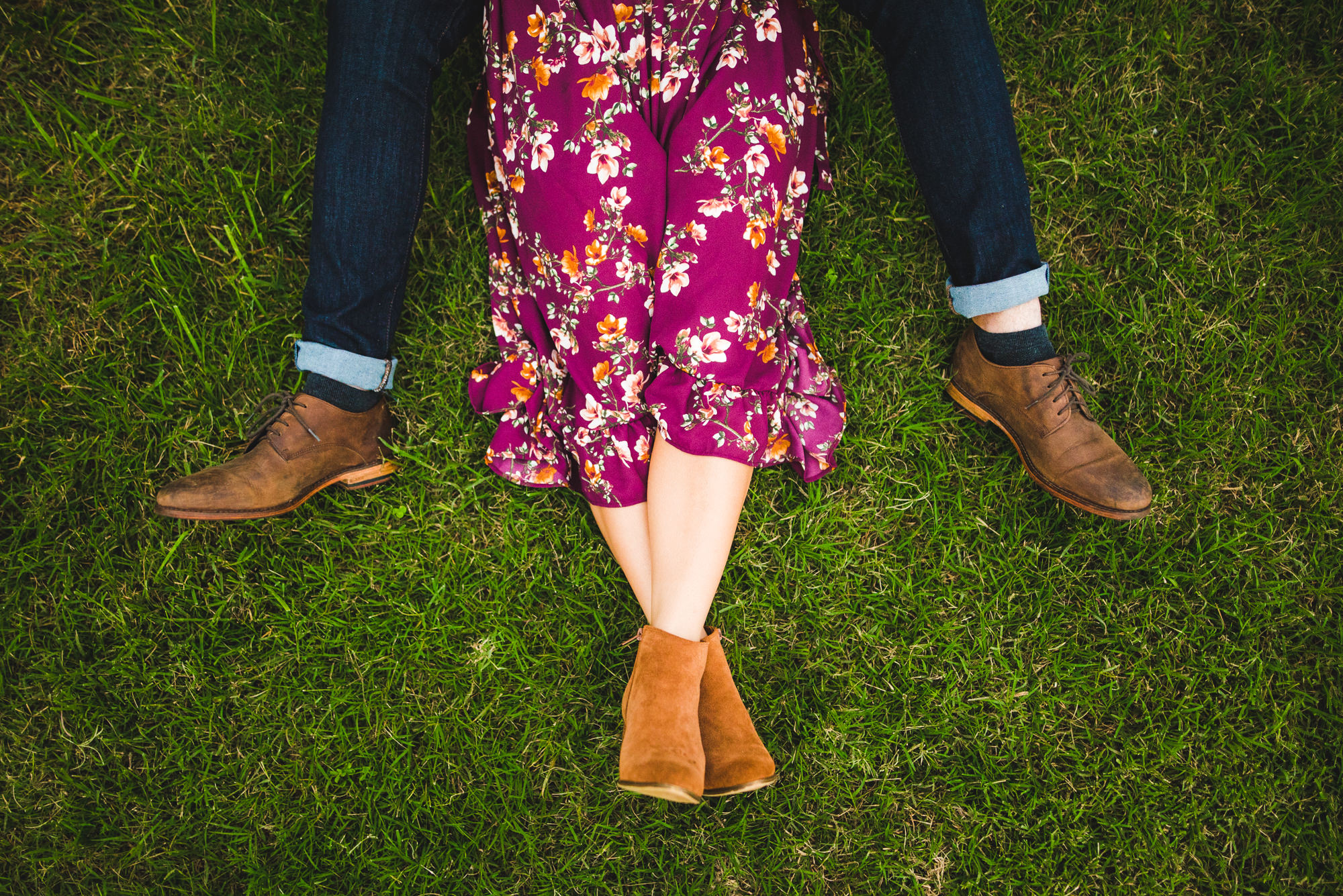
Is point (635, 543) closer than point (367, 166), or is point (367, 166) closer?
point (367, 166)

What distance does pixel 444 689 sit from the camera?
2.09 metres

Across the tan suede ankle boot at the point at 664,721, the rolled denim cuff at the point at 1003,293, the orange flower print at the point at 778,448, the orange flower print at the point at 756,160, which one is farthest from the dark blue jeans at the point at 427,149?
the tan suede ankle boot at the point at 664,721

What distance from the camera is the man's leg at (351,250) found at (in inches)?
68.9

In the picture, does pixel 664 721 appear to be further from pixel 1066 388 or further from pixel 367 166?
pixel 367 166

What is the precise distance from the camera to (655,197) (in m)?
1.65

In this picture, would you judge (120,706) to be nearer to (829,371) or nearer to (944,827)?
(829,371)

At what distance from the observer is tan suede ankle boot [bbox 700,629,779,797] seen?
1709 mm

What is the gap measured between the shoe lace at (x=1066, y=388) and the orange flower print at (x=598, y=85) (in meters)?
1.43

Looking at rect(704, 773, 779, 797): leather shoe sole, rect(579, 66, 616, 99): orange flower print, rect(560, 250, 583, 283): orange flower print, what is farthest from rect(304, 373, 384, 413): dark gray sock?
rect(704, 773, 779, 797): leather shoe sole

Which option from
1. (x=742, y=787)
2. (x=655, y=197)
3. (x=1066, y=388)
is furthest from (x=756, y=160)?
(x=742, y=787)

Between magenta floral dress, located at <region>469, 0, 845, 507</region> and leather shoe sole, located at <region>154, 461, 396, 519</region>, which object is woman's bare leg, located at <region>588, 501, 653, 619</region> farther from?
leather shoe sole, located at <region>154, 461, 396, 519</region>

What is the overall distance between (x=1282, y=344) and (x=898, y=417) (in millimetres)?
1251

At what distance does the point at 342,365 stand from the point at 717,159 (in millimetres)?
1166

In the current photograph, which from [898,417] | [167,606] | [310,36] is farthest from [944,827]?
[310,36]
